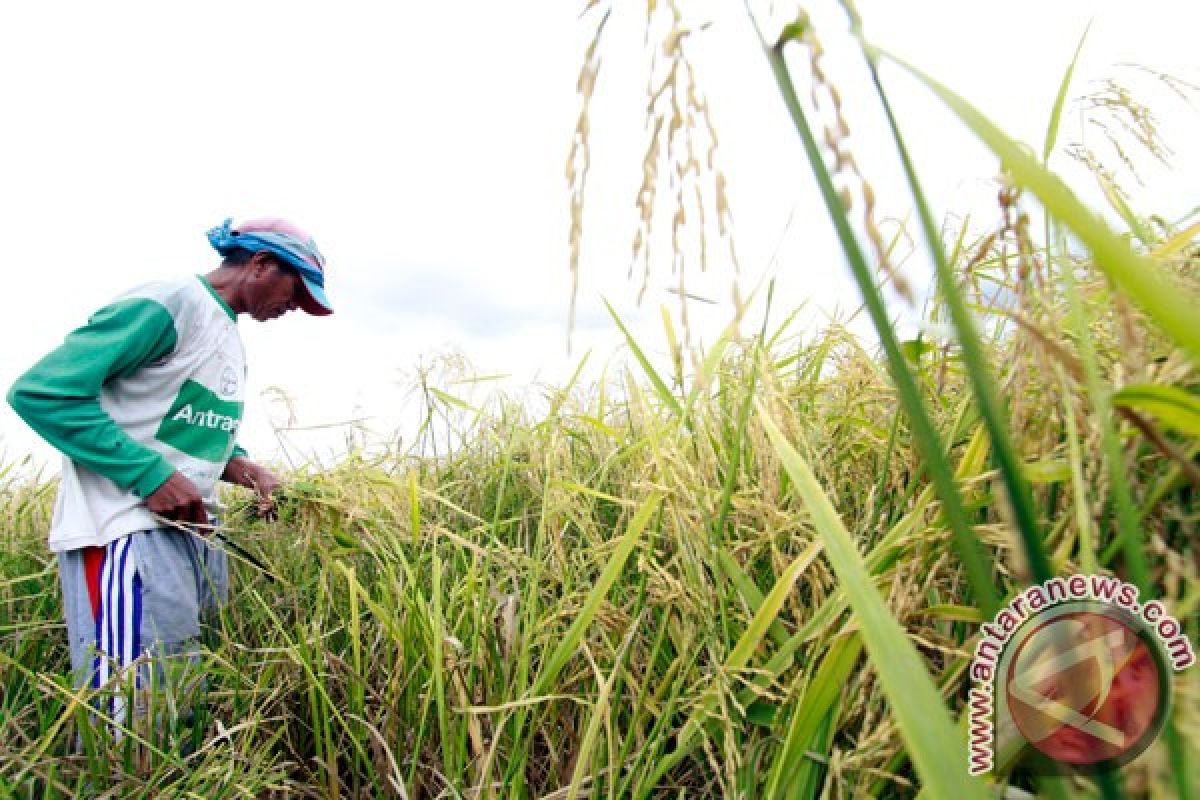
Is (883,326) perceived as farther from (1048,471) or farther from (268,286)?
(268,286)

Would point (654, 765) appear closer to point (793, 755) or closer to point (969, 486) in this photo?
point (793, 755)

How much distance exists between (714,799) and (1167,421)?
2.61ft

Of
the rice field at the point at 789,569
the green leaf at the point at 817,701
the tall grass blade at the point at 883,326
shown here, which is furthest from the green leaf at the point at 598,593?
the tall grass blade at the point at 883,326

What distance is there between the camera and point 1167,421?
20.5 inches

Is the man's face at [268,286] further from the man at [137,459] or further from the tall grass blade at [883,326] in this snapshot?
the tall grass blade at [883,326]

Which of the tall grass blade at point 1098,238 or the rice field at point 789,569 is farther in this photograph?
the rice field at point 789,569

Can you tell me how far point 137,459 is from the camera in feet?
6.45

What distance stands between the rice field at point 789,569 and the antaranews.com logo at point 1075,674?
0.02 metres

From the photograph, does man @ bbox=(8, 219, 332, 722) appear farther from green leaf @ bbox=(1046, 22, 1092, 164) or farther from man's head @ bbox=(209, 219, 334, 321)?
green leaf @ bbox=(1046, 22, 1092, 164)

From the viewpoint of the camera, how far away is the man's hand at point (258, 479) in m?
2.17

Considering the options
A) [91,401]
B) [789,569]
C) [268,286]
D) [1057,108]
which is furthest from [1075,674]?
[268,286]

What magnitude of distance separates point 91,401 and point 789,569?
6.05 ft

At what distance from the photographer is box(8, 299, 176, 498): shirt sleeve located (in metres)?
1.94

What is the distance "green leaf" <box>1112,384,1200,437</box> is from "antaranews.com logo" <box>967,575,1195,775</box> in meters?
0.15
